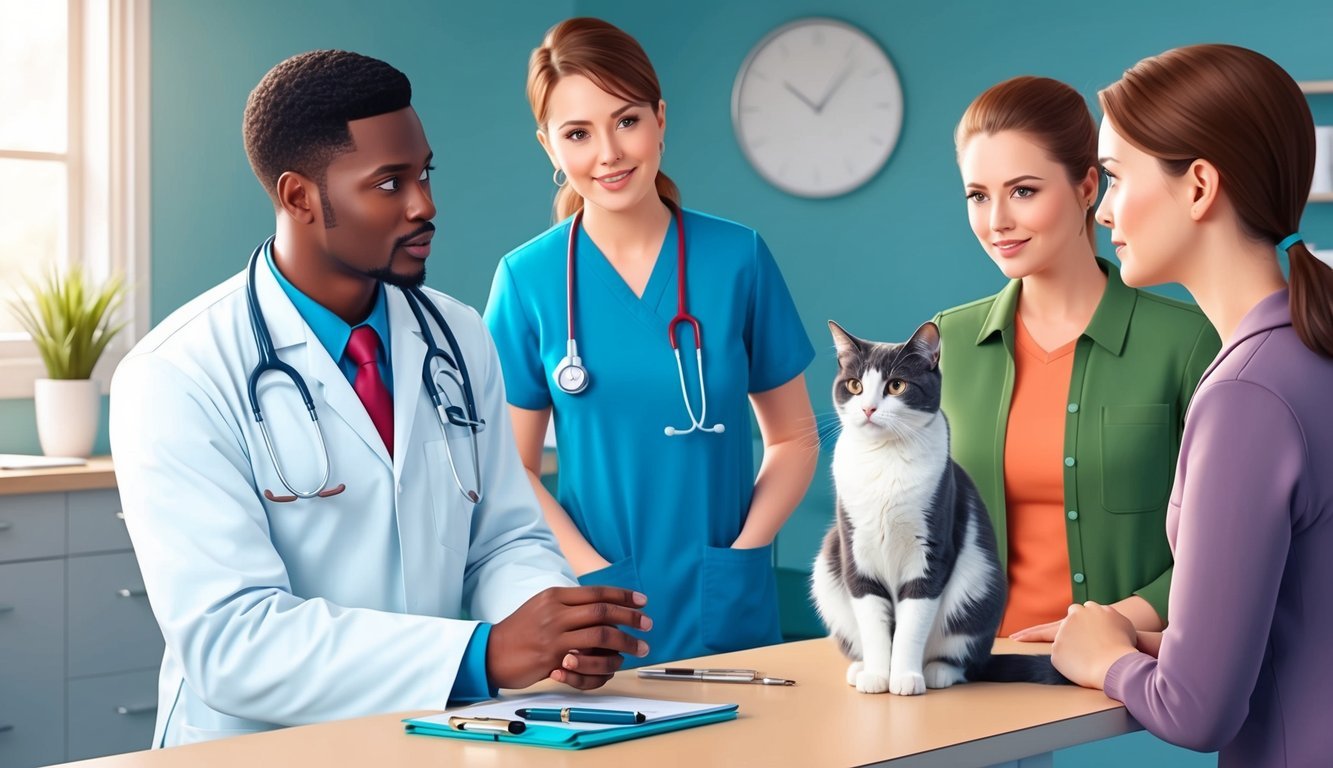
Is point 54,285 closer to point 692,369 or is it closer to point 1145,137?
point 692,369

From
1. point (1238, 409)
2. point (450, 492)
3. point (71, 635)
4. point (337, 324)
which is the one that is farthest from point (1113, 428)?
point (71, 635)

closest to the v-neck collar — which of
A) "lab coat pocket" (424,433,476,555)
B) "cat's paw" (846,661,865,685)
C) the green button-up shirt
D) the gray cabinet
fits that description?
the green button-up shirt

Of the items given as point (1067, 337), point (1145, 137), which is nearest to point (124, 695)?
point (1067, 337)

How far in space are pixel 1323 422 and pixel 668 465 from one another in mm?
1104

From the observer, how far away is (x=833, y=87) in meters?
4.50

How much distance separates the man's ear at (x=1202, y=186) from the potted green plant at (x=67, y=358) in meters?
2.97

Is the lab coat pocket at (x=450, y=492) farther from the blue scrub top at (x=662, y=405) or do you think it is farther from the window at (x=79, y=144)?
the window at (x=79, y=144)

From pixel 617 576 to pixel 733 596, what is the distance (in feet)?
0.62

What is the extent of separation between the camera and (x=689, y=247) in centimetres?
228

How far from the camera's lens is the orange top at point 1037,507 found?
1.79 m

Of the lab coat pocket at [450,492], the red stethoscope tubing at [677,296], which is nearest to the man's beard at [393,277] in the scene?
the lab coat pocket at [450,492]

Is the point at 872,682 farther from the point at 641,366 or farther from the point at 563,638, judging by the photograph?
the point at 641,366

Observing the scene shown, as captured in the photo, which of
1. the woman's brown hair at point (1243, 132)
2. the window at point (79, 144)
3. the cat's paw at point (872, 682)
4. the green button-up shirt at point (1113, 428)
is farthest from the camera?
the window at point (79, 144)

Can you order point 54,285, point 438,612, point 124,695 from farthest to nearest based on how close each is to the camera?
1. point 54,285
2. point 124,695
3. point 438,612
